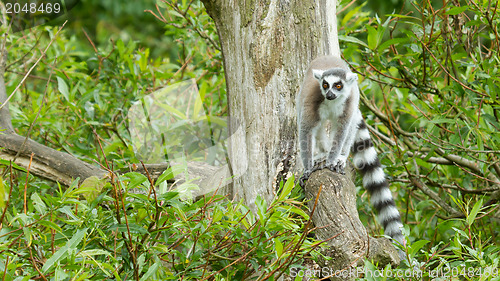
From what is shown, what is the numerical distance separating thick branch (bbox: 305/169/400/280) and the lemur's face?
0.82 meters

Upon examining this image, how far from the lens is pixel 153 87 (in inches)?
169

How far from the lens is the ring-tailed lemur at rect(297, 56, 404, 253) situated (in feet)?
9.32

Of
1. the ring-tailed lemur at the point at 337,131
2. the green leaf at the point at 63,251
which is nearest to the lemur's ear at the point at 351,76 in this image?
the ring-tailed lemur at the point at 337,131

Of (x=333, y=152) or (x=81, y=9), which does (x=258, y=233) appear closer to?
(x=333, y=152)

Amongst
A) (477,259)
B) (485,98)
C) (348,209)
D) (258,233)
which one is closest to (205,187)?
(348,209)

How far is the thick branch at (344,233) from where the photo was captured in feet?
6.48

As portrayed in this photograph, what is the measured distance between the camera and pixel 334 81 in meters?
2.94

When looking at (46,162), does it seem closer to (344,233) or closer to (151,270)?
(151,270)

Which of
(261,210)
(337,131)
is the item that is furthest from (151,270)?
(337,131)

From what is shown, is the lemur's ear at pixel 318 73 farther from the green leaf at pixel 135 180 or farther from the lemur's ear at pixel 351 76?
the green leaf at pixel 135 180

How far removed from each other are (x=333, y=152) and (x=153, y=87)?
1938 mm

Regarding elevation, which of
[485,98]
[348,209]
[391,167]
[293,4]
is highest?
[293,4]

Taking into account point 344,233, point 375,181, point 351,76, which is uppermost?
point 351,76

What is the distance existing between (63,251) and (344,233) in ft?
3.74
